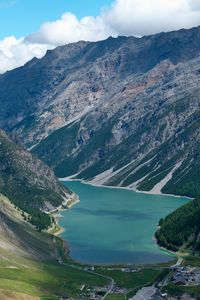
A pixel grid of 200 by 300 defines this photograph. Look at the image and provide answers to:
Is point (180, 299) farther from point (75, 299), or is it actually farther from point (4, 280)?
point (4, 280)

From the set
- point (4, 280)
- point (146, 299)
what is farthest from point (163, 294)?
point (4, 280)

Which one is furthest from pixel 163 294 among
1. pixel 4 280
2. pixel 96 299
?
pixel 4 280

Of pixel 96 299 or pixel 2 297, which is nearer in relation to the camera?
pixel 2 297

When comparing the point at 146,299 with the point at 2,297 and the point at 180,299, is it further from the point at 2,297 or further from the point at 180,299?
the point at 2,297

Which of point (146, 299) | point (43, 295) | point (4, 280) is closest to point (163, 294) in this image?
point (146, 299)

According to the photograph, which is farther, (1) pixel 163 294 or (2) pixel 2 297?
(1) pixel 163 294

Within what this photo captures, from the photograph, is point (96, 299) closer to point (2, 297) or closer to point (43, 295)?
point (43, 295)

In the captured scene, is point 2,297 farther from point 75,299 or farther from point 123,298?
point 123,298

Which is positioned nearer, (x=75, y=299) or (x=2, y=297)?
(x=2, y=297)
